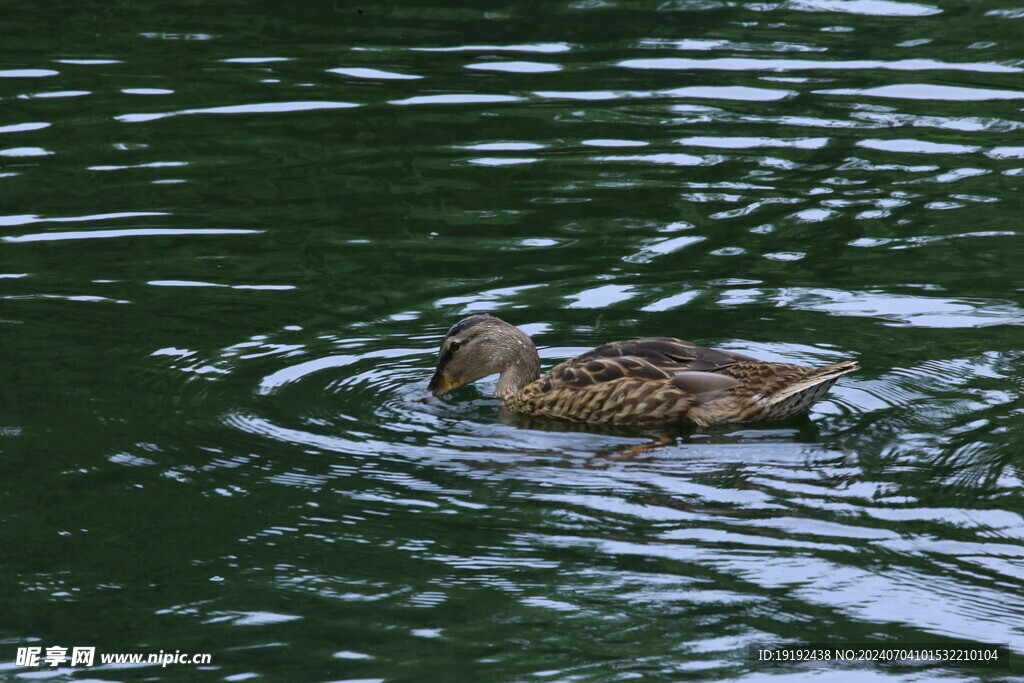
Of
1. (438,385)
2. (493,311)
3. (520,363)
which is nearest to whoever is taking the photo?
(438,385)

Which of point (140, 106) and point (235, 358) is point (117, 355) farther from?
point (140, 106)

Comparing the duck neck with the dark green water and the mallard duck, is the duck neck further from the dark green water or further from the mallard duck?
the dark green water

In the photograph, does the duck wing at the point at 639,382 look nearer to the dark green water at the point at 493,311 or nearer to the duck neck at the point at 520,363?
the dark green water at the point at 493,311

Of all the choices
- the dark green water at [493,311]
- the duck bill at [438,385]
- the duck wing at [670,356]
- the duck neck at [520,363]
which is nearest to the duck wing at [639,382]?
the duck wing at [670,356]

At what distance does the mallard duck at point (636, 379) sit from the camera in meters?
8.73

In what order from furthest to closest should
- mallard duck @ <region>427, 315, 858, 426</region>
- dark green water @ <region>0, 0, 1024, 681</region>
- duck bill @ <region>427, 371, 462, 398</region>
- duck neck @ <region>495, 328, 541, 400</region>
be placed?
1. duck neck @ <region>495, 328, 541, 400</region>
2. duck bill @ <region>427, 371, 462, 398</region>
3. mallard duck @ <region>427, 315, 858, 426</region>
4. dark green water @ <region>0, 0, 1024, 681</region>

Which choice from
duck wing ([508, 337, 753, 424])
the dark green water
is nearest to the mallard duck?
duck wing ([508, 337, 753, 424])

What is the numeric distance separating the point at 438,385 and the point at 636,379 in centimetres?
134

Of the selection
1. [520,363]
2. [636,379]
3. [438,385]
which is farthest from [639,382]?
[438,385]

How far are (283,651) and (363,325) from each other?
4395 millimetres

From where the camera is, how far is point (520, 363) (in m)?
9.79

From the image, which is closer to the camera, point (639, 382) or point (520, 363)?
point (639, 382)

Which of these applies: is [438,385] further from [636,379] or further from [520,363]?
[636,379]

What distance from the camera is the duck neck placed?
974cm
